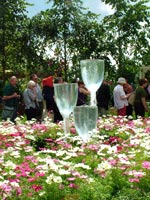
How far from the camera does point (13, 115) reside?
29.3 feet

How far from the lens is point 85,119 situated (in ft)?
18.9

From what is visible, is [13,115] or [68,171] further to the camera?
[13,115]

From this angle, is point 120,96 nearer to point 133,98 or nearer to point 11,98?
point 133,98

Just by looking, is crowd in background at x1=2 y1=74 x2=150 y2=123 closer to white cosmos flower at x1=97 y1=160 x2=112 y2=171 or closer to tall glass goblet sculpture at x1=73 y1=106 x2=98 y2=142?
tall glass goblet sculpture at x1=73 y1=106 x2=98 y2=142

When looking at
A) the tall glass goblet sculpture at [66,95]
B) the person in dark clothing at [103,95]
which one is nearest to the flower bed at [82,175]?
the tall glass goblet sculpture at [66,95]

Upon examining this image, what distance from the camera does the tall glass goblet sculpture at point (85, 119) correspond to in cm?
567

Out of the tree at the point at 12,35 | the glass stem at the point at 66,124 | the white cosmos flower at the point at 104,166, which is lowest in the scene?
the white cosmos flower at the point at 104,166

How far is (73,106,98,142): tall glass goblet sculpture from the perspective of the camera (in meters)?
5.67

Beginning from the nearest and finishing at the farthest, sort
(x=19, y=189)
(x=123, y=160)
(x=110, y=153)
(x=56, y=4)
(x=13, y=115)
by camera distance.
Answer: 1. (x=19, y=189)
2. (x=123, y=160)
3. (x=110, y=153)
4. (x=13, y=115)
5. (x=56, y=4)

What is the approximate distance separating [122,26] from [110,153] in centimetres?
1149

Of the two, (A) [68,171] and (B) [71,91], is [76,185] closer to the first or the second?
(A) [68,171]

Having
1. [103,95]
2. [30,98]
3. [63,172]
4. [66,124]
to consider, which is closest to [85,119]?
[66,124]

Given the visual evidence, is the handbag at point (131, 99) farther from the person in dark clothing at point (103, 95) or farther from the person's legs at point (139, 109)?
the person in dark clothing at point (103, 95)

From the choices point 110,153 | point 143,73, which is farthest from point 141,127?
point 143,73
